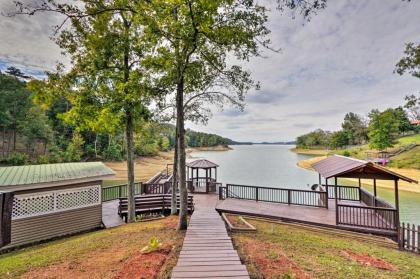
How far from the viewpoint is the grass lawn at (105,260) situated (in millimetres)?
4289

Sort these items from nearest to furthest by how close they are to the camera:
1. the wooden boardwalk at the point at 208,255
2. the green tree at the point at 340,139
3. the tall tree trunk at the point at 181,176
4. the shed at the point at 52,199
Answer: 1. the wooden boardwalk at the point at 208,255
2. the tall tree trunk at the point at 181,176
3. the shed at the point at 52,199
4. the green tree at the point at 340,139

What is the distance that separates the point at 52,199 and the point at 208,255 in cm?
748

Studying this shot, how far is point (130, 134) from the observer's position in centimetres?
981

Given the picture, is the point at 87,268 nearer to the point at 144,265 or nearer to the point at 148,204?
the point at 144,265

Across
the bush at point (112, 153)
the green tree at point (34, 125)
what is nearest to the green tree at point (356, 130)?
the bush at point (112, 153)

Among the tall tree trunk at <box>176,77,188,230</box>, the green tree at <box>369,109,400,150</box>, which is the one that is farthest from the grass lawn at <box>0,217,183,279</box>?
the green tree at <box>369,109,400,150</box>

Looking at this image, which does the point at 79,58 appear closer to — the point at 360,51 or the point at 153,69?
the point at 153,69

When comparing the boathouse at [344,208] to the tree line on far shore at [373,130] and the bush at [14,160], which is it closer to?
the tree line on far shore at [373,130]

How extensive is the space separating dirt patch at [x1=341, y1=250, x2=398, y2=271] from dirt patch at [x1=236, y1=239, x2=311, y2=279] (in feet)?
6.12

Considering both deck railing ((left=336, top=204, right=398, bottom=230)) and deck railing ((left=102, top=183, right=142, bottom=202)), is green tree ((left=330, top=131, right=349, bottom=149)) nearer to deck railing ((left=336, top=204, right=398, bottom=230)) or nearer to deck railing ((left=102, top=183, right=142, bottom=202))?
deck railing ((left=336, top=204, right=398, bottom=230))

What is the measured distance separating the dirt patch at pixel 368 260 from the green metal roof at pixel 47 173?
9.54m

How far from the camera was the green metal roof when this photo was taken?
26.1ft

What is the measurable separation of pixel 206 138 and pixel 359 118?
2646 inches

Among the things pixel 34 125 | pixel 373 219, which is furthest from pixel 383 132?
pixel 34 125
